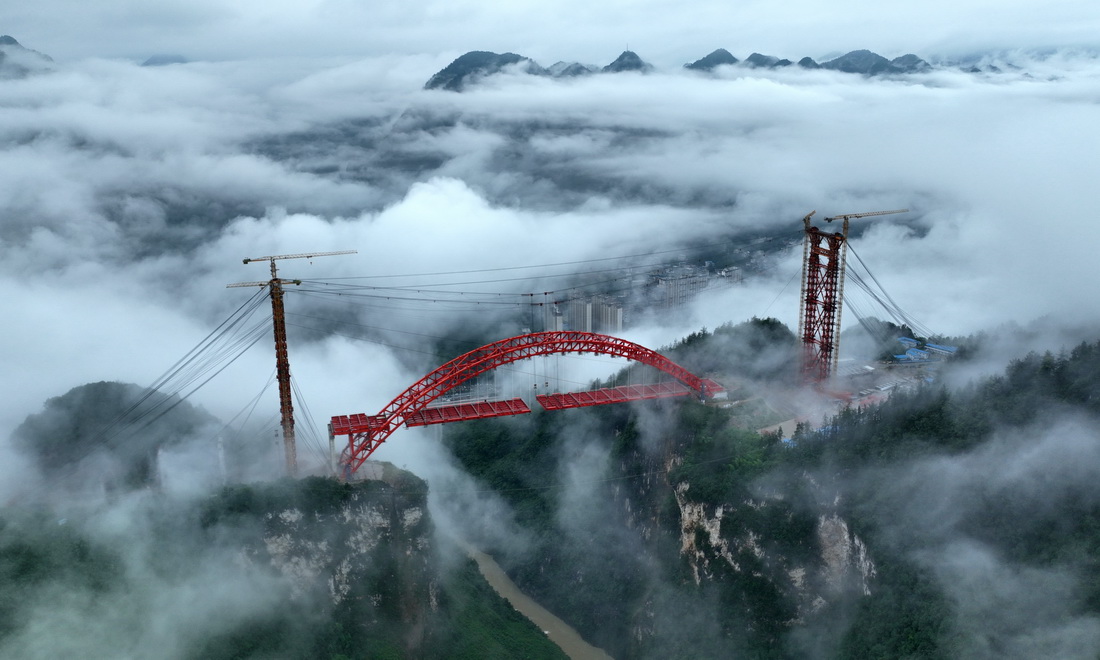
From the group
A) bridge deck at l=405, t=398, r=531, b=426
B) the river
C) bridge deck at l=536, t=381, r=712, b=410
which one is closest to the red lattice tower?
bridge deck at l=536, t=381, r=712, b=410

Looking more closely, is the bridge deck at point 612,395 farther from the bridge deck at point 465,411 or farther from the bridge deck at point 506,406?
→ the bridge deck at point 465,411

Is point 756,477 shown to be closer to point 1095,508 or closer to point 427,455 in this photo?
point 1095,508

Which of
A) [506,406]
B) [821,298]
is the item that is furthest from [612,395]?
[821,298]

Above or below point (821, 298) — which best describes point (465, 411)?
below

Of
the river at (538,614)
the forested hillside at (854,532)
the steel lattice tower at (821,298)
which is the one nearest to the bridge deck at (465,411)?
the forested hillside at (854,532)

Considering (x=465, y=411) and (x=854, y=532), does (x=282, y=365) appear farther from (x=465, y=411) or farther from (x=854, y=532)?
(x=854, y=532)

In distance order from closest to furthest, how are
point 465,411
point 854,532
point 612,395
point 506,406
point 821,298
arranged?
1. point 854,532
2. point 465,411
3. point 506,406
4. point 612,395
5. point 821,298

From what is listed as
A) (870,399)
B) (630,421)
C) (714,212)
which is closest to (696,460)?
(630,421)
